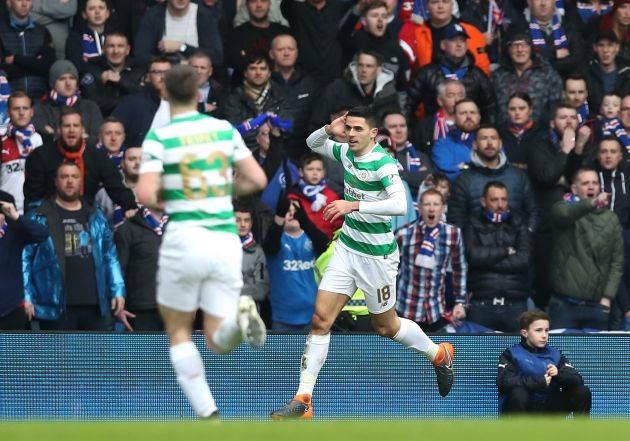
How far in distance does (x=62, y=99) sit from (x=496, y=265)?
4378 millimetres

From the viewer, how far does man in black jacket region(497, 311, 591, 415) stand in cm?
1208

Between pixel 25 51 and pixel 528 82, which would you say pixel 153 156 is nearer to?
pixel 25 51

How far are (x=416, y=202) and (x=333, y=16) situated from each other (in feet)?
8.74

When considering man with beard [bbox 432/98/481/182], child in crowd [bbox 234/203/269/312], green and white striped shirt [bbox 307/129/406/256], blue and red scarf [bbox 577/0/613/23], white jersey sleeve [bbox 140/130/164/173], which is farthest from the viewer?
blue and red scarf [bbox 577/0/613/23]

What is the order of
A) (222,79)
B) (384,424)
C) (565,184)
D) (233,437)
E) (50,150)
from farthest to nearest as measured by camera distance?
(222,79)
(565,184)
(50,150)
(384,424)
(233,437)

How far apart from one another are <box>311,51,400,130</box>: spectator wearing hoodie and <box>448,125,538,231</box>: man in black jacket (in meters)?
1.11

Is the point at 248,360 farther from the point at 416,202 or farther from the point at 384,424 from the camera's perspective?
the point at 384,424

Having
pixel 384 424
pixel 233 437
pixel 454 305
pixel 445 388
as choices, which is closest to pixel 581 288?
pixel 454 305

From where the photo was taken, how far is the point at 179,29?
15.7 m

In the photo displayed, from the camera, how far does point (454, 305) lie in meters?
13.9

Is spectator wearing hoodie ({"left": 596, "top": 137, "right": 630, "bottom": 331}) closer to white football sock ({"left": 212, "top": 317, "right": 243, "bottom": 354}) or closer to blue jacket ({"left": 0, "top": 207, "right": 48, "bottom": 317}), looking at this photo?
blue jacket ({"left": 0, "top": 207, "right": 48, "bottom": 317})

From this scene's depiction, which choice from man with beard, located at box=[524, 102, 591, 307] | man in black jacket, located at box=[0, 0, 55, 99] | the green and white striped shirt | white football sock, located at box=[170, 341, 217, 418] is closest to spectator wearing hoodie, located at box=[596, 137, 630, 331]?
man with beard, located at box=[524, 102, 591, 307]

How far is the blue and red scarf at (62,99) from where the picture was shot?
14.6 meters

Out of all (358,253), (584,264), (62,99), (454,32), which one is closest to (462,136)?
(454,32)
